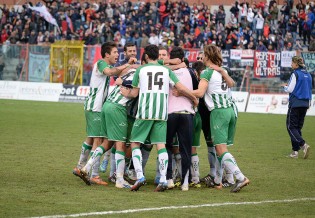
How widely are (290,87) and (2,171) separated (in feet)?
24.3

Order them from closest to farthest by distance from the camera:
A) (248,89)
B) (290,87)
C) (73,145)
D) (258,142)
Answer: (290,87), (73,145), (258,142), (248,89)

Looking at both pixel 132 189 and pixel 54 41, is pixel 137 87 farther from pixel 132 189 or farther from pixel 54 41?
pixel 54 41

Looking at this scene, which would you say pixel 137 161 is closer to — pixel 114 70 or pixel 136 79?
pixel 136 79

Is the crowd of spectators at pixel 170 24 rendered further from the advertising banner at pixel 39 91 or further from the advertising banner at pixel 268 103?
the advertising banner at pixel 39 91

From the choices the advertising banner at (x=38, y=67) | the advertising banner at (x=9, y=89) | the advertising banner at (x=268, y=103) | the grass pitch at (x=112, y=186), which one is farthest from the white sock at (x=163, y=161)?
the advertising banner at (x=38, y=67)

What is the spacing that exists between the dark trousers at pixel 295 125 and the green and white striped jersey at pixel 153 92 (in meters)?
6.72

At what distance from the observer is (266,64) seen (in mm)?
35875

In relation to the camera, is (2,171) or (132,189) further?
(2,171)

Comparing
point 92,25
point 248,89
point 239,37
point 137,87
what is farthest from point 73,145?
point 92,25

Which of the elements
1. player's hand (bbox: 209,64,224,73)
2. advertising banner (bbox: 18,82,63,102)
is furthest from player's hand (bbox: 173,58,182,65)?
advertising banner (bbox: 18,82,63,102)

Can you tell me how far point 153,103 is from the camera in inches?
465

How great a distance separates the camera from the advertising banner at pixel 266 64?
35688 mm

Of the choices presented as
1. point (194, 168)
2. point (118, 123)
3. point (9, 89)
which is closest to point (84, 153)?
point (118, 123)

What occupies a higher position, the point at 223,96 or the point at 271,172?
the point at 223,96
